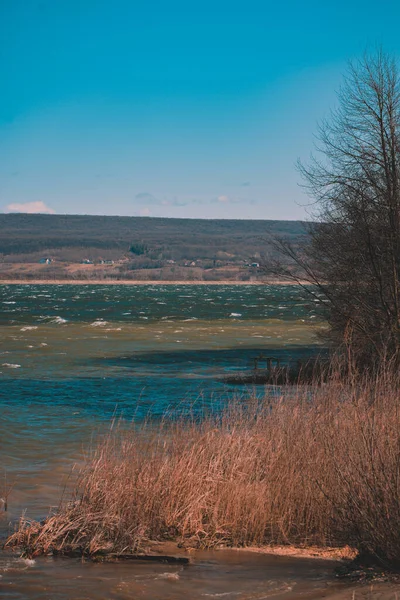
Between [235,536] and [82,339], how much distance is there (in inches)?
1485

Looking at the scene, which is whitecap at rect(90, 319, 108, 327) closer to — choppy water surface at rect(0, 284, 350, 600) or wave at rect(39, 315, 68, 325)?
choppy water surface at rect(0, 284, 350, 600)

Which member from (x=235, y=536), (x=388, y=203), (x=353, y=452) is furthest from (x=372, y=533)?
(x=388, y=203)

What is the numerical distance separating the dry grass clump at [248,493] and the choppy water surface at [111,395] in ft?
1.40

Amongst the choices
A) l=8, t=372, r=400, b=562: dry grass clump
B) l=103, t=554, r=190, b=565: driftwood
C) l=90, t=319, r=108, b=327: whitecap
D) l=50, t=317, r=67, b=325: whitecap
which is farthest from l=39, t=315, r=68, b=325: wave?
l=103, t=554, r=190, b=565: driftwood

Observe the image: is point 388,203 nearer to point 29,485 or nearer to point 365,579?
point 29,485

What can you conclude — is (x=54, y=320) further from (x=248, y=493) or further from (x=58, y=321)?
(x=248, y=493)

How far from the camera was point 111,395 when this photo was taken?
77.8 feet

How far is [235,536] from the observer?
8242 mm

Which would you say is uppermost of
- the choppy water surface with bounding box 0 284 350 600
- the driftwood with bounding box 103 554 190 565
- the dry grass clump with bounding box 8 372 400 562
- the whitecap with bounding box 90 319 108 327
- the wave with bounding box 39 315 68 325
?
the dry grass clump with bounding box 8 372 400 562

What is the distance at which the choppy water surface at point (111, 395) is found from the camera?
7.09m

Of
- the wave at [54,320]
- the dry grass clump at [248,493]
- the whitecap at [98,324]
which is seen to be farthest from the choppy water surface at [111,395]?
the whitecap at [98,324]

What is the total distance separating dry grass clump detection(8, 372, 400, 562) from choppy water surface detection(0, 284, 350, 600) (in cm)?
43

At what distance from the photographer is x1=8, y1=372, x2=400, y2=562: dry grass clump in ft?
24.5

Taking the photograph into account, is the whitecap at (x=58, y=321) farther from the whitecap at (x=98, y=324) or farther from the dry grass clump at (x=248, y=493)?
the dry grass clump at (x=248, y=493)
